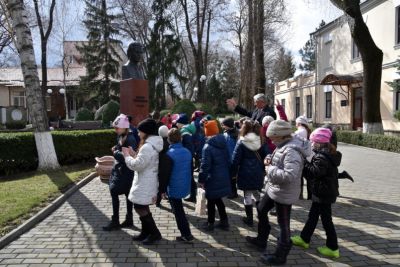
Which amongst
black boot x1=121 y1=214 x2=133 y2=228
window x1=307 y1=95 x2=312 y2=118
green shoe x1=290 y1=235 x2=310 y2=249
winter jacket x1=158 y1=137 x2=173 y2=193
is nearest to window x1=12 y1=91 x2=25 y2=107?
window x1=307 y1=95 x2=312 y2=118

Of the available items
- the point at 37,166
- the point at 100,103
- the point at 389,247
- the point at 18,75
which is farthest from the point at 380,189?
the point at 18,75

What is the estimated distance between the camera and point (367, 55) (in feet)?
58.2

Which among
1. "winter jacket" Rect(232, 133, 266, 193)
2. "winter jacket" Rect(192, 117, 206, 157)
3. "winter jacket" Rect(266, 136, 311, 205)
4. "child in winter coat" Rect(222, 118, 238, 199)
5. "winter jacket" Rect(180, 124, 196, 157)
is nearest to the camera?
"winter jacket" Rect(266, 136, 311, 205)

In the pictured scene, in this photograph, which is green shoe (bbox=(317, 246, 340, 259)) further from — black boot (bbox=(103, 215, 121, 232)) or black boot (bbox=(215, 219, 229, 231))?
black boot (bbox=(103, 215, 121, 232))

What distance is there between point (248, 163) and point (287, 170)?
144 centimetres

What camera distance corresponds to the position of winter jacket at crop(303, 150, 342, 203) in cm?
421

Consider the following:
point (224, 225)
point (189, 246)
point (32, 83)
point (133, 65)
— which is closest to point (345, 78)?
point (133, 65)

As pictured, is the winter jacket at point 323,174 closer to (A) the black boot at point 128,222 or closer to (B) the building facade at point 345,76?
(A) the black boot at point 128,222

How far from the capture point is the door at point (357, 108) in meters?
24.9

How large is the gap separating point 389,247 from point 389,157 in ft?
33.6

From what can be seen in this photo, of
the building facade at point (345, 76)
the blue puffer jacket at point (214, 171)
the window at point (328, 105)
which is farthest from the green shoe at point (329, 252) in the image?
the window at point (328, 105)

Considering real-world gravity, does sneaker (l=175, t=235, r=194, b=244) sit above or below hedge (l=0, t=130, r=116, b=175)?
below

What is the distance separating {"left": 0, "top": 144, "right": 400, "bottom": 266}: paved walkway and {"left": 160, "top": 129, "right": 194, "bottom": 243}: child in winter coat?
0.89ft

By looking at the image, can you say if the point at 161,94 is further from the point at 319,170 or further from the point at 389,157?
the point at 319,170
